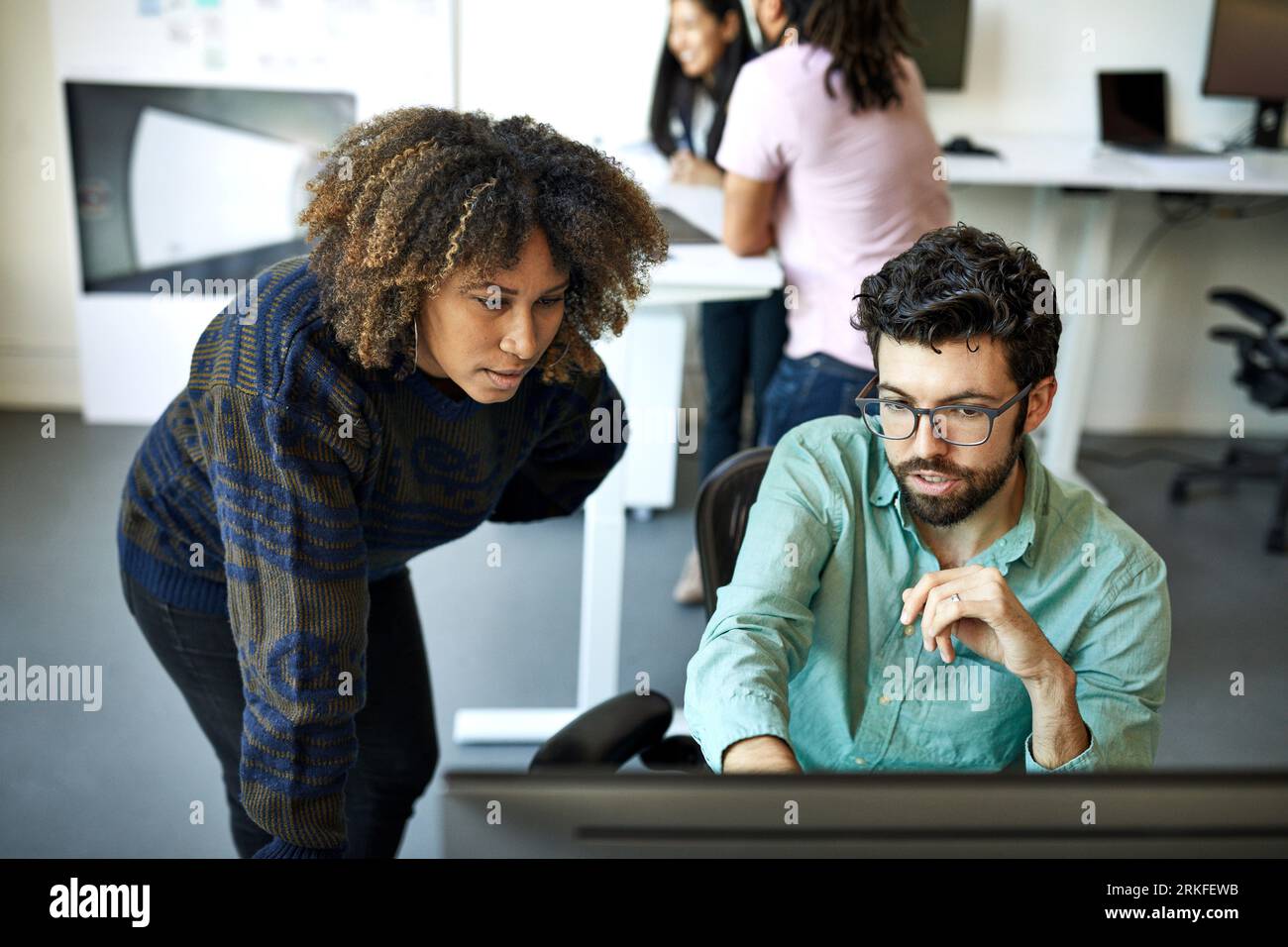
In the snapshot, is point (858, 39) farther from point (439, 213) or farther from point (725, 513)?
point (439, 213)

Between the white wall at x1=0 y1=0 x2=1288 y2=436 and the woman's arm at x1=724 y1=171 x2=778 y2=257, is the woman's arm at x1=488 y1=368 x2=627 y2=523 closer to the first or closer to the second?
the woman's arm at x1=724 y1=171 x2=778 y2=257

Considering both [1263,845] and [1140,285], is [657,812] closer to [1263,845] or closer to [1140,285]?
[1263,845]

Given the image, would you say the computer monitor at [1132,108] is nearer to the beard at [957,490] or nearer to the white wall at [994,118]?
the white wall at [994,118]

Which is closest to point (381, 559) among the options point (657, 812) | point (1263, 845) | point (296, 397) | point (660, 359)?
point (296, 397)

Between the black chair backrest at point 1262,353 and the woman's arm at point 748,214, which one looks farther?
the black chair backrest at point 1262,353

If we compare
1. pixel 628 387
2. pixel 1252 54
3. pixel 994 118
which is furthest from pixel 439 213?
pixel 1252 54

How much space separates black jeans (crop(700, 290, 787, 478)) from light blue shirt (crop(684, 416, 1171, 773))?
1588mm

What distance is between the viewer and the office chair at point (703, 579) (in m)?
1.44

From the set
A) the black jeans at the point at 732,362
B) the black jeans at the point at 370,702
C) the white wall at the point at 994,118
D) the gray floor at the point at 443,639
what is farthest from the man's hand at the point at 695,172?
the black jeans at the point at 370,702

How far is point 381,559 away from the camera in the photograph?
1.42 m

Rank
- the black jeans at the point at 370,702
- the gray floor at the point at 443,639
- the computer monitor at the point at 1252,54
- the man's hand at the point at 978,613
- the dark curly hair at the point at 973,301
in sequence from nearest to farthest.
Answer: the man's hand at the point at 978,613
the dark curly hair at the point at 973,301
the black jeans at the point at 370,702
the gray floor at the point at 443,639
the computer monitor at the point at 1252,54

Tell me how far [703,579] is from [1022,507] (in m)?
0.39

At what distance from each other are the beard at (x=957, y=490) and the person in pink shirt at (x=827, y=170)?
80 cm

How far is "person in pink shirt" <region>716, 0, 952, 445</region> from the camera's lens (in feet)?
6.85
